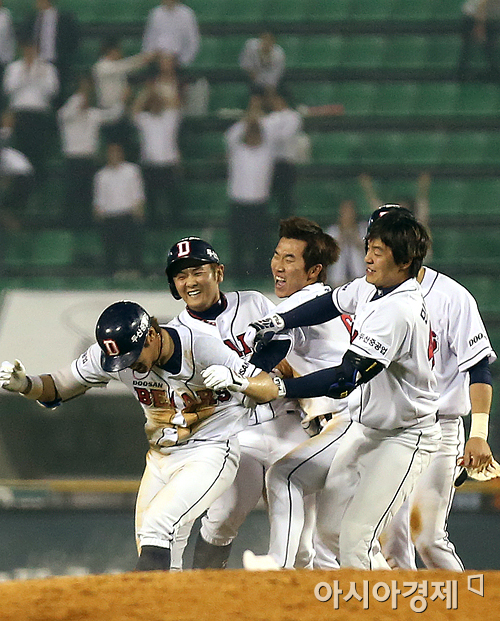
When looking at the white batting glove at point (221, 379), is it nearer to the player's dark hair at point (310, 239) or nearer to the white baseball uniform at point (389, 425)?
the white baseball uniform at point (389, 425)

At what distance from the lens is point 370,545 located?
3373 millimetres

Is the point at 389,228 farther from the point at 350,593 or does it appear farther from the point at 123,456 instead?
the point at 123,456

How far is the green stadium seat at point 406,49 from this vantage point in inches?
342

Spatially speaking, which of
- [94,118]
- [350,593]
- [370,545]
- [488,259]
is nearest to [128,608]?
[350,593]

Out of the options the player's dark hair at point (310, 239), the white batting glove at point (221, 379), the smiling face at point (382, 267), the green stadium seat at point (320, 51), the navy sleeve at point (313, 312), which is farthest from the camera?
the green stadium seat at point (320, 51)

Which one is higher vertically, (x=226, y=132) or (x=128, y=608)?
(x=226, y=132)

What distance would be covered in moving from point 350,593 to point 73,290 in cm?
480

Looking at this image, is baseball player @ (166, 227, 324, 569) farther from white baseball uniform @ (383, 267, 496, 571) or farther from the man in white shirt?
the man in white shirt

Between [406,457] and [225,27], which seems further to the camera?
[225,27]

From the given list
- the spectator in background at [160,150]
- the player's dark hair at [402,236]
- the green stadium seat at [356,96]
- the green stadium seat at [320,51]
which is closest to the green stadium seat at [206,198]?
the spectator in background at [160,150]

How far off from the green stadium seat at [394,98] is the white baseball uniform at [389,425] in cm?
524

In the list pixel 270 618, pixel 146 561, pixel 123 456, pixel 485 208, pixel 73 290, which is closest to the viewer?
pixel 270 618

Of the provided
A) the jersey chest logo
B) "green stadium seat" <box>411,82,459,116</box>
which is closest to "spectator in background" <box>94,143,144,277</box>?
"green stadium seat" <box>411,82,459,116</box>

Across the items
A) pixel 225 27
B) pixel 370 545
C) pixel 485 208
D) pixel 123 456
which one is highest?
pixel 225 27
